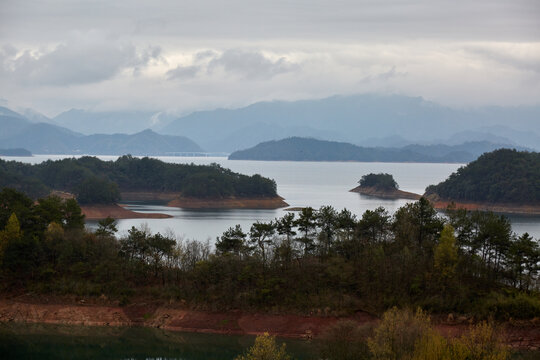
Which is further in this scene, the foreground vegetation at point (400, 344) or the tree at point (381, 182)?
the tree at point (381, 182)

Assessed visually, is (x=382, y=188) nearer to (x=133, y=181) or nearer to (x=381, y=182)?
(x=381, y=182)

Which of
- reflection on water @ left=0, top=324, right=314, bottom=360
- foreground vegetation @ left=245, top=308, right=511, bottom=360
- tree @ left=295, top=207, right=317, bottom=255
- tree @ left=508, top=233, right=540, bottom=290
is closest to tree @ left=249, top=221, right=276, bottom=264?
tree @ left=295, top=207, right=317, bottom=255

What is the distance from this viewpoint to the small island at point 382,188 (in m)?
117

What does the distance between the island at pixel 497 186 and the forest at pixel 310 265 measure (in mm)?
58006

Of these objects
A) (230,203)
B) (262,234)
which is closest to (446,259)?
(262,234)

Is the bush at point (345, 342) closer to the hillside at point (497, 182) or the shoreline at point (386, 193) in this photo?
the hillside at point (497, 182)

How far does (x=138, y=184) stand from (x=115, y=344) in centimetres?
8622

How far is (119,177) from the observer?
115562mm

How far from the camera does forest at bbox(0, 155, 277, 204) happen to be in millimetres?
87250

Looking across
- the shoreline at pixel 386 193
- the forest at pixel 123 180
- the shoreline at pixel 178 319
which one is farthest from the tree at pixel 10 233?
the shoreline at pixel 386 193

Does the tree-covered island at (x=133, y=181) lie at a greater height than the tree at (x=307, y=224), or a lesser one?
greater

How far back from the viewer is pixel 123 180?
381 ft

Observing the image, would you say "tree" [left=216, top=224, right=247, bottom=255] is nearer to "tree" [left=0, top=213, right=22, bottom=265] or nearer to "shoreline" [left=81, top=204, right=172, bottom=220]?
"tree" [left=0, top=213, right=22, bottom=265]

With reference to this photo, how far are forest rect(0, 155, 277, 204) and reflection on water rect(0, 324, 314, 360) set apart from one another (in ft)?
174
